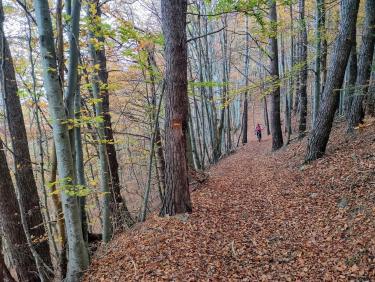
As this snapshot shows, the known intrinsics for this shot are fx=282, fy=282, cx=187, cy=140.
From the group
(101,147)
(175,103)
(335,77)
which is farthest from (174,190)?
A: (335,77)

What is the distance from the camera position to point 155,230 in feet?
19.0

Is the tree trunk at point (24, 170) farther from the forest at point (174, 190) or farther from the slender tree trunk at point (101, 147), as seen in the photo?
the slender tree trunk at point (101, 147)

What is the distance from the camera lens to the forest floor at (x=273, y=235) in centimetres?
408

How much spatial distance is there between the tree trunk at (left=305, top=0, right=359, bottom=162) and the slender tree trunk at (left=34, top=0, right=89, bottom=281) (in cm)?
677

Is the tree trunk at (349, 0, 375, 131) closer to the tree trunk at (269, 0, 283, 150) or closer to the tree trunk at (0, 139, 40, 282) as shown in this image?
the tree trunk at (269, 0, 283, 150)

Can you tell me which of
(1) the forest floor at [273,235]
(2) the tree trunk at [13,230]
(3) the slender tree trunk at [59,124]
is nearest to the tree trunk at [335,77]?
(1) the forest floor at [273,235]

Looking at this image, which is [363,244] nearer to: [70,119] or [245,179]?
[70,119]

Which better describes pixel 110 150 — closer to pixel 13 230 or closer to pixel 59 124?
pixel 13 230

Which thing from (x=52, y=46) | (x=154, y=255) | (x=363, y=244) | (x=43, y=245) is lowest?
(x=43, y=245)

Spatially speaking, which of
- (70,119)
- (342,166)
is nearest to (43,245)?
(70,119)

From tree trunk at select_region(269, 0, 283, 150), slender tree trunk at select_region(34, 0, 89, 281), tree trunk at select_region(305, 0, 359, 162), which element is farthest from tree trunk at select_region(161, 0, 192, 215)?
tree trunk at select_region(269, 0, 283, 150)

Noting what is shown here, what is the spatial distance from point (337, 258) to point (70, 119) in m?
4.39

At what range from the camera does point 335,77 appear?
7.71 m

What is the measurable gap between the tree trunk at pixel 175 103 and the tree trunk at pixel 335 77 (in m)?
4.37
